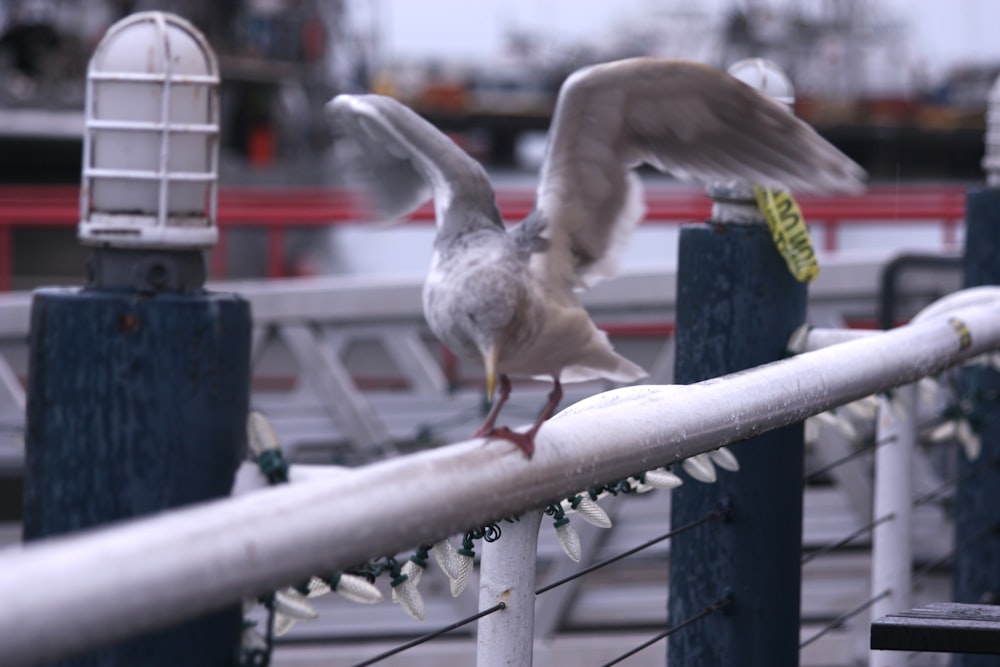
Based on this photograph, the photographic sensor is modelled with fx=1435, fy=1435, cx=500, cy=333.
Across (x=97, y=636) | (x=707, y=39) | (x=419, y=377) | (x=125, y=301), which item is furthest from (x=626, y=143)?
(x=707, y=39)

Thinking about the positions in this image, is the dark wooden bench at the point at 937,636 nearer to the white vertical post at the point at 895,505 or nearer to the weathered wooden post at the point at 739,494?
the weathered wooden post at the point at 739,494

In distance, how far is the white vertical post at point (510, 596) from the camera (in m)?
1.49

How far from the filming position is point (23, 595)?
0.85 m

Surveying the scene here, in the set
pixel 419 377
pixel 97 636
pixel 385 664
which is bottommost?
pixel 385 664

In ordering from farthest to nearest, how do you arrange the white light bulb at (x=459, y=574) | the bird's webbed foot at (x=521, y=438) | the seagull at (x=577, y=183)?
1. the seagull at (x=577, y=183)
2. the white light bulb at (x=459, y=574)
3. the bird's webbed foot at (x=521, y=438)

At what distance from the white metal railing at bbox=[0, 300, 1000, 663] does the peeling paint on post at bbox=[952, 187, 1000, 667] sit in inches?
66.4

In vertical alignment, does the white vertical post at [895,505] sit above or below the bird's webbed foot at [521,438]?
below

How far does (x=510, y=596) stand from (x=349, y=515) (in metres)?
0.43

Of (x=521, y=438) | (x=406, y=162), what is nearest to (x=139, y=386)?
(x=521, y=438)

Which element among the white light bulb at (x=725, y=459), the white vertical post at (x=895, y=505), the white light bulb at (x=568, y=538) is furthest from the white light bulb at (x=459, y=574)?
the white vertical post at (x=895, y=505)

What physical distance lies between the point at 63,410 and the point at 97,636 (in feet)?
4.00

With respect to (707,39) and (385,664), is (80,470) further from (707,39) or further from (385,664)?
(707,39)

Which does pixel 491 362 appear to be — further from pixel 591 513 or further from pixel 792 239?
pixel 792 239

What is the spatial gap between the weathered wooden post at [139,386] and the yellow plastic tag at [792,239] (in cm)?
93
